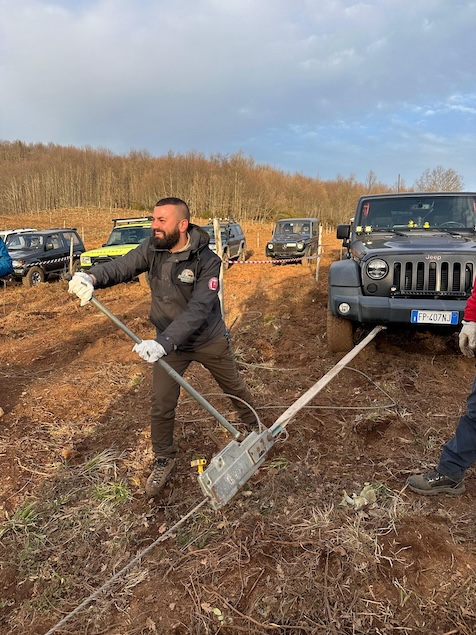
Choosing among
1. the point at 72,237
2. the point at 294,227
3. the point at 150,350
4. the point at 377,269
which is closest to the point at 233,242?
the point at 294,227

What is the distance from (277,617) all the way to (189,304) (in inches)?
70.1

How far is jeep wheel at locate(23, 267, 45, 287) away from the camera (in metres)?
13.4

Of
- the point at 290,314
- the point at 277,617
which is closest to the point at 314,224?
the point at 290,314

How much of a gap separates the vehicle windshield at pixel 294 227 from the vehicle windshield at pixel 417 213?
12402 mm

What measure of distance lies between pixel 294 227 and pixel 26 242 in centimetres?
1033

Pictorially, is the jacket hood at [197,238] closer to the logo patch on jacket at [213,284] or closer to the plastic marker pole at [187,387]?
the logo patch on jacket at [213,284]

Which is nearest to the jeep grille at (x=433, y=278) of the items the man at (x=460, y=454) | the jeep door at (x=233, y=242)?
the man at (x=460, y=454)

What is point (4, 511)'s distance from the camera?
295cm

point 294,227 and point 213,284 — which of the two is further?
point 294,227

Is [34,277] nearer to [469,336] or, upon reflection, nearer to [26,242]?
[26,242]

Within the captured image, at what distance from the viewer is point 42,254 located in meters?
14.2

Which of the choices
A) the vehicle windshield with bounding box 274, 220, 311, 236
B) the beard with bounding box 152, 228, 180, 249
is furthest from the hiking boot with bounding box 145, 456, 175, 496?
the vehicle windshield with bounding box 274, 220, 311, 236

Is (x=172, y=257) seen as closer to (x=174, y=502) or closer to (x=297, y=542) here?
(x=174, y=502)

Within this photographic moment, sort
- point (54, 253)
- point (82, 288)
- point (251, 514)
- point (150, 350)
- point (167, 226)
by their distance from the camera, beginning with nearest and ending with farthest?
point (150, 350)
point (251, 514)
point (82, 288)
point (167, 226)
point (54, 253)
